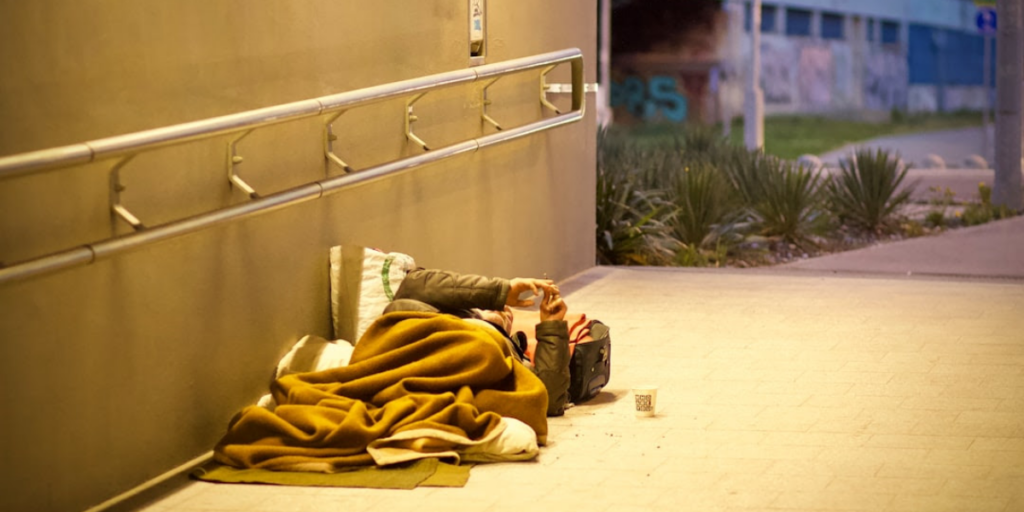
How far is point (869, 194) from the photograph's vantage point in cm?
1266

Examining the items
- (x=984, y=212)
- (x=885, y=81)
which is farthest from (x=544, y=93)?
(x=885, y=81)

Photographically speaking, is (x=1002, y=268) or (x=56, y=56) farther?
(x=1002, y=268)

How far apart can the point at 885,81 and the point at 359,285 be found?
34.3 meters

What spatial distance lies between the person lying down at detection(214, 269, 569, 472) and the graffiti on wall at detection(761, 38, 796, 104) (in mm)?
31370

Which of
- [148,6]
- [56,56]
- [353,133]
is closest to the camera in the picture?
[56,56]

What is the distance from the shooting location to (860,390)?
20.1 ft

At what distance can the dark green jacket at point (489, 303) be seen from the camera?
5.58 metres

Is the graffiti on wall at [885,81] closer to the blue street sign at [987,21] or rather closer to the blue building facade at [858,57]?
the blue building facade at [858,57]

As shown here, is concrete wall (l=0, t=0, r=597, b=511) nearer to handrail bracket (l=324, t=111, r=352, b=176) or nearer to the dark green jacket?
handrail bracket (l=324, t=111, r=352, b=176)

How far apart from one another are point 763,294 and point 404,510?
4574 mm

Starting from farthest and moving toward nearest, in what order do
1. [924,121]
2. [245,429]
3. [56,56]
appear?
[924,121], [245,429], [56,56]

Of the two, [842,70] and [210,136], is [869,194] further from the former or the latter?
[842,70]

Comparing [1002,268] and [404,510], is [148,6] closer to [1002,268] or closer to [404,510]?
[404,510]

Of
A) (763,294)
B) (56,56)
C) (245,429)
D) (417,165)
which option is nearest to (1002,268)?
(763,294)
